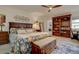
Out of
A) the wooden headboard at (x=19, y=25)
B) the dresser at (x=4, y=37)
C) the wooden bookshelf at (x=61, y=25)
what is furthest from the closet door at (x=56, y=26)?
the dresser at (x=4, y=37)

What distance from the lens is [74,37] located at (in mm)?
1962

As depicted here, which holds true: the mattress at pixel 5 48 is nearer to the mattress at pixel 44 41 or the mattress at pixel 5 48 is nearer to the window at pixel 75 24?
the mattress at pixel 44 41

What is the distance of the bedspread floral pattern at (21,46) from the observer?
1948 mm

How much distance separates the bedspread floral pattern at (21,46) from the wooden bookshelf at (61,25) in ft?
1.93

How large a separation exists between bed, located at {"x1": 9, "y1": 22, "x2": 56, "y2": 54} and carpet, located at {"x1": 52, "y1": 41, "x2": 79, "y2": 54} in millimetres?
102

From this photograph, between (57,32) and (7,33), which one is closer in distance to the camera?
(7,33)

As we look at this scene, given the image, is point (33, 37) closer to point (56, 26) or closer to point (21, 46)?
point (21, 46)

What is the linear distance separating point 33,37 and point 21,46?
0.98 feet

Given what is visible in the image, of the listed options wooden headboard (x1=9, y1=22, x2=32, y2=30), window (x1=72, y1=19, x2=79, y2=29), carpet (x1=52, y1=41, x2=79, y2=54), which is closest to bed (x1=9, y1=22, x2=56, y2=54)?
wooden headboard (x1=9, y1=22, x2=32, y2=30)

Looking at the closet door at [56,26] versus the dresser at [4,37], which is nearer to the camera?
the dresser at [4,37]

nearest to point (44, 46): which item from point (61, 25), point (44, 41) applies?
point (44, 41)

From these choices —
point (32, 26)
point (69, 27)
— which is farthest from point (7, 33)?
point (69, 27)
